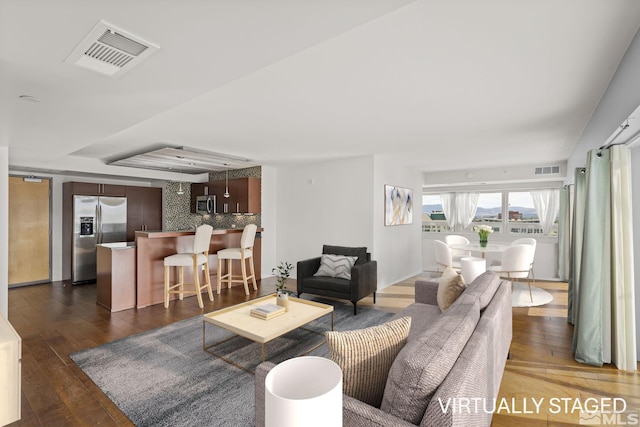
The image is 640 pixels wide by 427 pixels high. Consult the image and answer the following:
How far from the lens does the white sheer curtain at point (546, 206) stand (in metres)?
6.78

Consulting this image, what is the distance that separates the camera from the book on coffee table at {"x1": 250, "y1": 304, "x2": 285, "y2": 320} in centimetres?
305

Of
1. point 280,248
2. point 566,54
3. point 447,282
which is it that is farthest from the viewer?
point 280,248

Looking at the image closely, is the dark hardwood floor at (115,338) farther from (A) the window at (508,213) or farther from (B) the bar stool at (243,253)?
(A) the window at (508,213)

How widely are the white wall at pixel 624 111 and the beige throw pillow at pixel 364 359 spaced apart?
2.14 meters

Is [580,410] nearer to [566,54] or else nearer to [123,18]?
[566,54]

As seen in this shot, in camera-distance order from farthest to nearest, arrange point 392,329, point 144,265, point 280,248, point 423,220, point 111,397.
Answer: point 423,220 < point 280,248 < point 144,265 < point 111,397 < point 392,329

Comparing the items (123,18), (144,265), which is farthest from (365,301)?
(123,18)

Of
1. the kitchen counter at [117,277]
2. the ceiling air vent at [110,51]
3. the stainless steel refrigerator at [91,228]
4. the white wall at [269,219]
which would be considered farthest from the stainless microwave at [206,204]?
the ceiling air vent at [110,51]

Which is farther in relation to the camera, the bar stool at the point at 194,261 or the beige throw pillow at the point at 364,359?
the bar stool at the point at 194,261

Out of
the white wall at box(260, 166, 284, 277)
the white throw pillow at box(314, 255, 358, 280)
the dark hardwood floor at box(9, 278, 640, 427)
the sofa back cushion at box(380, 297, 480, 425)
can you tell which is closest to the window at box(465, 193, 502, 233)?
the dark hardwood floor at box(9, 278, 640, 427)

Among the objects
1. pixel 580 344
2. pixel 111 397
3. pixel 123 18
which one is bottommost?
pixel 111 397

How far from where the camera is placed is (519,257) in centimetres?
489

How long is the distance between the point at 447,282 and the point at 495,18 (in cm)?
199

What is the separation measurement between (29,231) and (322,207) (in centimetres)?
554
